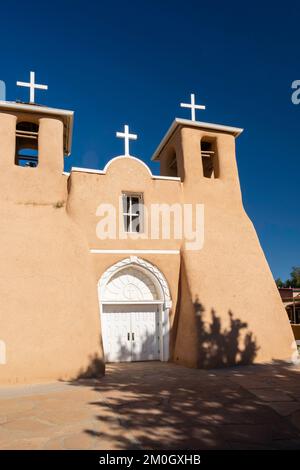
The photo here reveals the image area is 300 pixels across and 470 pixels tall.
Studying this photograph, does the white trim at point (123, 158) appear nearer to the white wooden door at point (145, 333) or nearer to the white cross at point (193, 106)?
the white cross at point (193, 106)

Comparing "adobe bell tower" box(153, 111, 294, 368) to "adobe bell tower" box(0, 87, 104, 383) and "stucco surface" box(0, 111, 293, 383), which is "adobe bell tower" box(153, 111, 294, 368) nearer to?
"stucco surface" box(0, 111, 293, 383)

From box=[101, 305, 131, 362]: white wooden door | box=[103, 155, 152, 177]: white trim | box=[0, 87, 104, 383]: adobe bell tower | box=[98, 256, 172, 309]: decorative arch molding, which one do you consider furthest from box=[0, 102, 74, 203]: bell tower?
box=[101, 305, 131, 362]: white wooden door

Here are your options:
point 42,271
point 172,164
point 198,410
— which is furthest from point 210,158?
point 198,410

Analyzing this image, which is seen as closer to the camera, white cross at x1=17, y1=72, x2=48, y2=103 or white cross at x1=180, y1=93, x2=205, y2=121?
white cross at x1=17, y1=72, x2=48, y2=103

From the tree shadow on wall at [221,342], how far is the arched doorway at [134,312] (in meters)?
1.86

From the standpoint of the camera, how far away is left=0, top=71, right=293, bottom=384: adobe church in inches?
400

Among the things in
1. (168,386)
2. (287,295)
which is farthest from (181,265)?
(287,295)

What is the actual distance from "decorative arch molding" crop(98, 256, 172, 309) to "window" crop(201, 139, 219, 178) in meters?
4.88

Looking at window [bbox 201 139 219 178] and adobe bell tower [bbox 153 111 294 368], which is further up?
window [bbox 201 139 219 178]

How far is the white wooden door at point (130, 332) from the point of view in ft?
42.8

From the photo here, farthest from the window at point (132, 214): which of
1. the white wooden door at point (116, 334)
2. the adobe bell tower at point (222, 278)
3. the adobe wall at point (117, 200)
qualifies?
the white wooden door at point (116, 334)

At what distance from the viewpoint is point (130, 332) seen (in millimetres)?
13336

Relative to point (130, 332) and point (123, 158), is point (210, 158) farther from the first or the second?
point (130, 332)

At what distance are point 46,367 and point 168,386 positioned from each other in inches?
131
